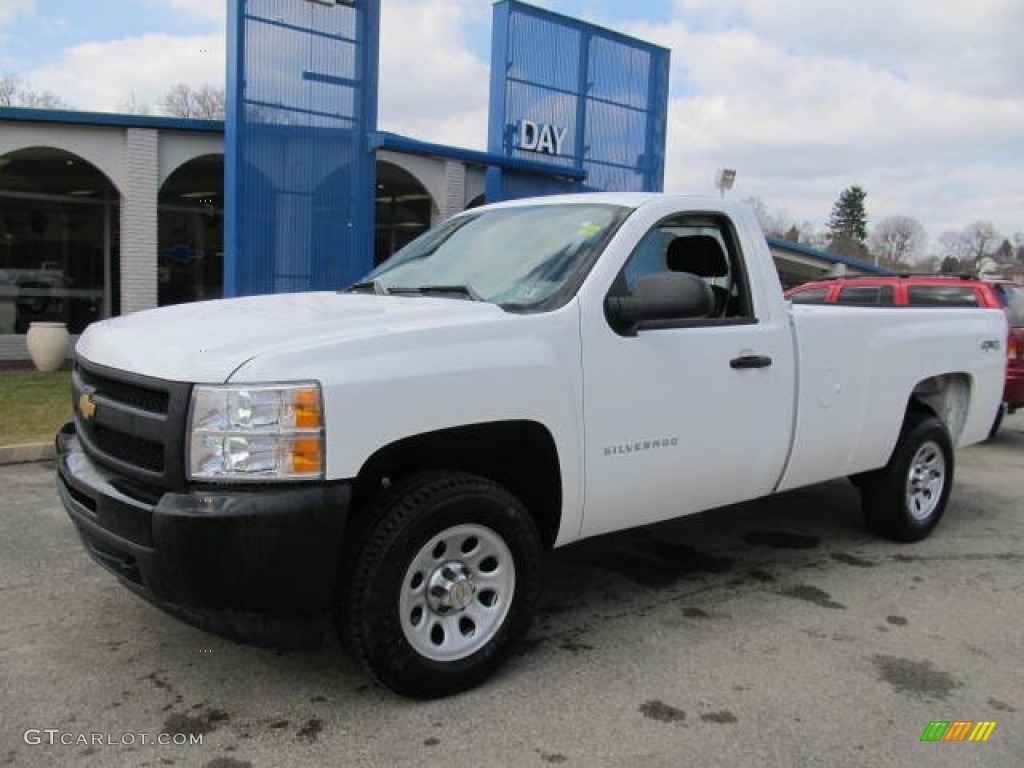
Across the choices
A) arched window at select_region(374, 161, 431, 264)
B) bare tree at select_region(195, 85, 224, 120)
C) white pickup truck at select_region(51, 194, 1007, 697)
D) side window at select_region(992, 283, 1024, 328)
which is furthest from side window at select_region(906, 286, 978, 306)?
bare tree at select_region(195, 85, 224, 120)

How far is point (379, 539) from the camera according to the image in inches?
124

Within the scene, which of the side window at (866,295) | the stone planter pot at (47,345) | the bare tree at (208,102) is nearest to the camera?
the side window at (866,295)

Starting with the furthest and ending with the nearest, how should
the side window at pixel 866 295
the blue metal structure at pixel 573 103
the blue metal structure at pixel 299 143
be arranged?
the blue metal structure at pixel 573 103
the side window at pixel 866 295
the blue metal structure at pixel 299 143

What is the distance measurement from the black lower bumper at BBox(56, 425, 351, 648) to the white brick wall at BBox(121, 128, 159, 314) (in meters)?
10.9

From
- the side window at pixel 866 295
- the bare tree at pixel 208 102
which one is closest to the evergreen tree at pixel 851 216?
the bare tree at pixel 208 102

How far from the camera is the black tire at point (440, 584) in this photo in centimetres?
317

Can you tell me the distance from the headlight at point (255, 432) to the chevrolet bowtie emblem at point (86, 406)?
73 cm

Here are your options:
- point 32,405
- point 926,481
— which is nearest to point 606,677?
point 926,481

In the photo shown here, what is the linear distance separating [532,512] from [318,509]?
1149mm

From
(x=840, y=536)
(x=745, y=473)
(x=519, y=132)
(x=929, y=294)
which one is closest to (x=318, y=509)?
(x=745, y=473)

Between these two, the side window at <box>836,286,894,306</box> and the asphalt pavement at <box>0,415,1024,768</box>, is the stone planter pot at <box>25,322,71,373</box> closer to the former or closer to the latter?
the asphalt pavement at <box>0,415,1024,768</box>

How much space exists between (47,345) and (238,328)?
1114 cm

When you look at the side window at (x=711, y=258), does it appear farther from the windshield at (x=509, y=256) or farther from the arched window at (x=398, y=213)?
the arched window at (x=398, y=213)

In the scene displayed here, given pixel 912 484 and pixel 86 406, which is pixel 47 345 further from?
pixel 912 484
